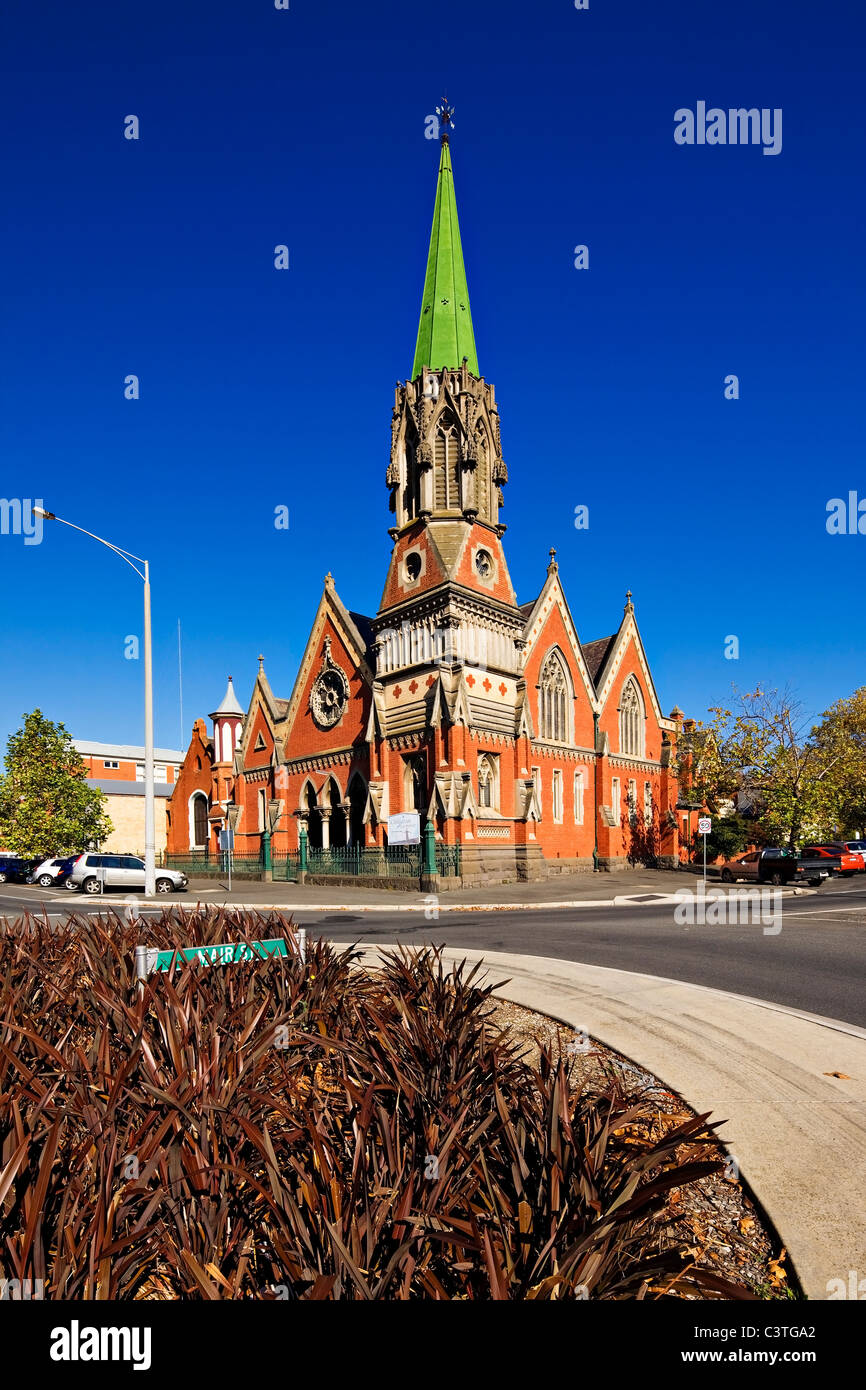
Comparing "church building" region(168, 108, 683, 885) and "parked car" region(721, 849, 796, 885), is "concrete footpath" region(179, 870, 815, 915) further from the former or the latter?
"church building" region(168, 108, 683, 885)

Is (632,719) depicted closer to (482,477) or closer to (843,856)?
(843,856)

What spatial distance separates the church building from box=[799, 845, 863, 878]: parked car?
9324 millimetres

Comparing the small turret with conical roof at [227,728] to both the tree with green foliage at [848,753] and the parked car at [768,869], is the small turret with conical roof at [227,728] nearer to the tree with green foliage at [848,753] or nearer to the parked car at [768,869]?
the parked car at [768,869]

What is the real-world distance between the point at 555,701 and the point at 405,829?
12.4m

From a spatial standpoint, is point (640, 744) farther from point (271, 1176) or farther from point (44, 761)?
point (271, 1176)

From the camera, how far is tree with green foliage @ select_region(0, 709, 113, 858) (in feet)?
144

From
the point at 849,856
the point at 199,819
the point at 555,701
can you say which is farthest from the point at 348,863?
the point at 849,856

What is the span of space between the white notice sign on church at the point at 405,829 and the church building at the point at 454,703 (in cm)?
74

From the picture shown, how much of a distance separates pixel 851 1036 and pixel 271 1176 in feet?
20.1

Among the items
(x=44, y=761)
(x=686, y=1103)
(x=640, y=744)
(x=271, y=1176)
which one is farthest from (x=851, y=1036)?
(x=44, y=761)

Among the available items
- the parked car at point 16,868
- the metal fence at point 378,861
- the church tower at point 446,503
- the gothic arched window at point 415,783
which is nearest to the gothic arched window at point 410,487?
the church tower at point 446,503

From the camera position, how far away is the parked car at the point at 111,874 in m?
31.3

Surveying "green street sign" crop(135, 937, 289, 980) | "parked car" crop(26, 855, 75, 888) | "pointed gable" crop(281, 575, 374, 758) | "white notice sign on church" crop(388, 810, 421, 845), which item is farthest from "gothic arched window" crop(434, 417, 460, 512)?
"green street sign" crop(135, 937, 289, 980)
